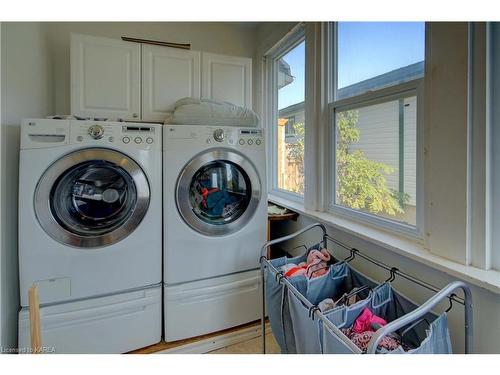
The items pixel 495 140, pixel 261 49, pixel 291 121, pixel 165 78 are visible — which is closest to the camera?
pixel 495 140

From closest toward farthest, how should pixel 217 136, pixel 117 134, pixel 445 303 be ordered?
pixel 445 303, pixel 117 134, pixel 217 136

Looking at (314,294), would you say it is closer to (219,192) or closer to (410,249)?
(410,249)

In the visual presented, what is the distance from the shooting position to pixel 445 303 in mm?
975

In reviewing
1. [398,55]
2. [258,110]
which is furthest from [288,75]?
[398,55]

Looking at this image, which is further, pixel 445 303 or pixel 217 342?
pixel 217 342

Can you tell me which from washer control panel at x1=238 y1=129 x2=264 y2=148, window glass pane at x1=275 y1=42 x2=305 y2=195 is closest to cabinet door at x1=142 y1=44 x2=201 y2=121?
washer control panel at x1=238 y1=129 x2=264 y2=148

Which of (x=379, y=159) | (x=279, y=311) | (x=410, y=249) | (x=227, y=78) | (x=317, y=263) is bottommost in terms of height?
(x=279, y=311)

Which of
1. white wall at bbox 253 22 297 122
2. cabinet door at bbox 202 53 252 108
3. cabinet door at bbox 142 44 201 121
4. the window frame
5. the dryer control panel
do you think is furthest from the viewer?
the window frame

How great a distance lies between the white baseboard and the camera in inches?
58.3

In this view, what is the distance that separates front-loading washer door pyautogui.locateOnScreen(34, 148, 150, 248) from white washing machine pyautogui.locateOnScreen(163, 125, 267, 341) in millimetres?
170

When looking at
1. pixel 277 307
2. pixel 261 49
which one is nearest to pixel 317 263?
pixel 277 307

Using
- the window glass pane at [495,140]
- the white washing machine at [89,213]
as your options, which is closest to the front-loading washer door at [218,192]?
the white washing machine at [89,213]

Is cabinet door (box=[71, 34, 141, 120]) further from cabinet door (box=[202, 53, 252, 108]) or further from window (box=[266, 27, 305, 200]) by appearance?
window (box=[266, 27, 305, 200])

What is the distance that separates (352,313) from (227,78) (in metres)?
1.86
